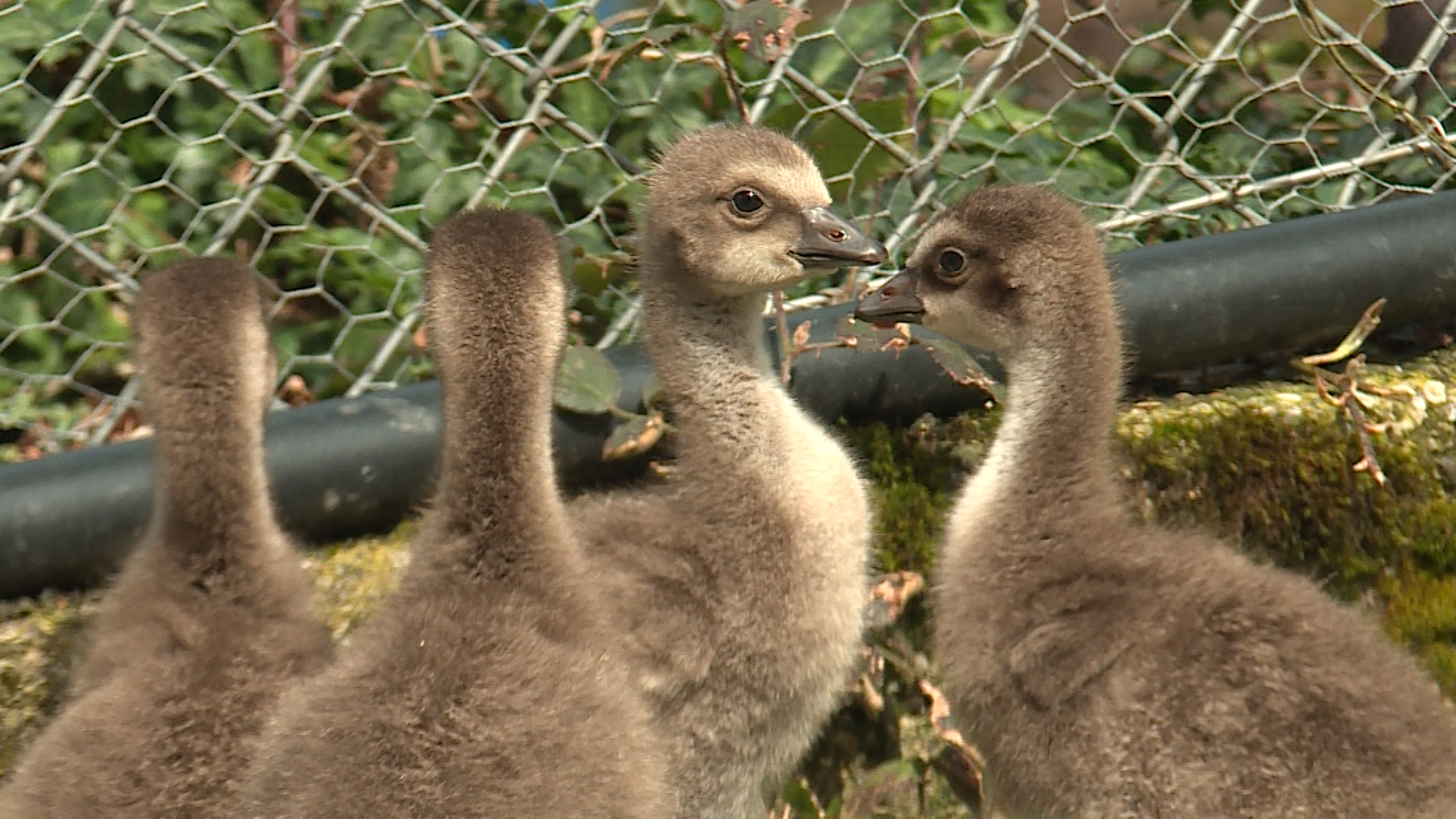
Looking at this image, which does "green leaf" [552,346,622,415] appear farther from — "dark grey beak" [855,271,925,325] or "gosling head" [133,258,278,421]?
"gosling head" [133,258,278,421]

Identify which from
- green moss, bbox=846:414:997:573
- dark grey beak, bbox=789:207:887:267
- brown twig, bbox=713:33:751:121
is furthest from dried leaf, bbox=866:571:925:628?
brown twig, bbox=713:33:751:121

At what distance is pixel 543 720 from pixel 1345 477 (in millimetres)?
2057

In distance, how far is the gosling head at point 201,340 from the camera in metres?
3.36

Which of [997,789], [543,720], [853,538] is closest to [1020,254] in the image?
[853,538]

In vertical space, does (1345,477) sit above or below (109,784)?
above

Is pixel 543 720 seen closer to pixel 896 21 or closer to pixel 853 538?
pixel 853 538

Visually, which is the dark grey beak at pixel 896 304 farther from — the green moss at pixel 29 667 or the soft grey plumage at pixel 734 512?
the green moss at pixel 29 667

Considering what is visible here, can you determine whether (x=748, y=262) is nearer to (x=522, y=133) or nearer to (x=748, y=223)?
(x=748, y=223)

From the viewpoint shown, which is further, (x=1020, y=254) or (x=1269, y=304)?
(x=1269, y=304)

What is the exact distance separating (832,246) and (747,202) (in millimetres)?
179

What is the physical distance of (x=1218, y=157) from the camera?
16.5 feet

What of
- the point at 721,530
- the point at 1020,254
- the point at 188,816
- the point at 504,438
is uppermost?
the point at 1020,254

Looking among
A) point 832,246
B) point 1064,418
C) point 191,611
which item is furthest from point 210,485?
point 1064,418

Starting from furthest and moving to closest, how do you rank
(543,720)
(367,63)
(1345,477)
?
(367,63)
(1345,477)
(543,720)
